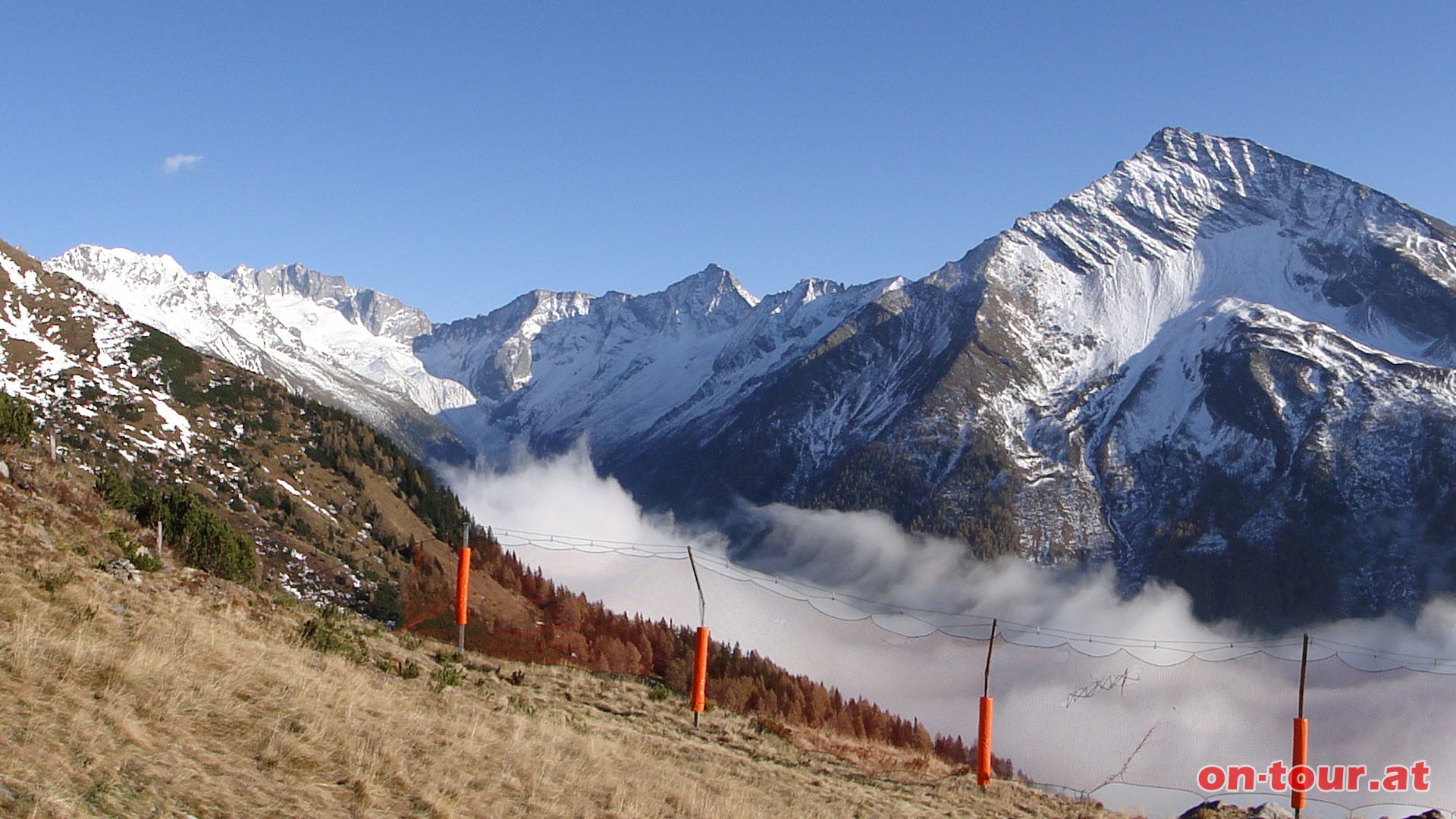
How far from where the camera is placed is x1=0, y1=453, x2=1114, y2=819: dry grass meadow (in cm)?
1438

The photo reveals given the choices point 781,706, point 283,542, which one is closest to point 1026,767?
point 781,706

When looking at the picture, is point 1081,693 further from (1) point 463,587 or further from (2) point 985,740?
(1) point 463,587

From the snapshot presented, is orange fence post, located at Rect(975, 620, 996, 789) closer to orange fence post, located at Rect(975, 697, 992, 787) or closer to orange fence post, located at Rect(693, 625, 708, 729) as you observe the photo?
orange fence post, located at Rect(975, 697, 992, 787)

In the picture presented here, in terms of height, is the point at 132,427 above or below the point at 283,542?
above

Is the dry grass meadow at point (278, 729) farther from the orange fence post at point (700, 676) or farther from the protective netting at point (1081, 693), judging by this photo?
the protective netting at point (1081, 693)

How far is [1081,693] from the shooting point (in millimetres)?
73750

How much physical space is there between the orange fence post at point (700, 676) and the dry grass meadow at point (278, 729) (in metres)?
1.73

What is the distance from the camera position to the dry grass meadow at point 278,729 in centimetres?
1438

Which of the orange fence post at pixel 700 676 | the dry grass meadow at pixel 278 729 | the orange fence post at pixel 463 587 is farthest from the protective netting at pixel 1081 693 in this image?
the dry grass meadow at pixel 278 729

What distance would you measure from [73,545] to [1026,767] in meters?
51.4

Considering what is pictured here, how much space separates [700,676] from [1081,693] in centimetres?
4750

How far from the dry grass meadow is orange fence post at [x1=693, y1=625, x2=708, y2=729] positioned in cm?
173

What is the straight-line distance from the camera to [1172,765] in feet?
201

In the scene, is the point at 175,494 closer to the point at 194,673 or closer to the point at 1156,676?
the point at 194,673
